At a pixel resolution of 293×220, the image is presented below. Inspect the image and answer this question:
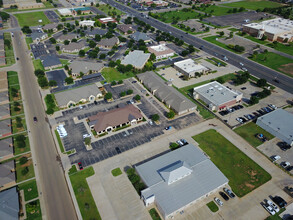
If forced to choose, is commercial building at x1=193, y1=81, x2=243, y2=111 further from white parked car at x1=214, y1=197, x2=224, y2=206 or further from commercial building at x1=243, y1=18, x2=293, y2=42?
commercial building at x1=243, y1=18, x2=293, y2=42

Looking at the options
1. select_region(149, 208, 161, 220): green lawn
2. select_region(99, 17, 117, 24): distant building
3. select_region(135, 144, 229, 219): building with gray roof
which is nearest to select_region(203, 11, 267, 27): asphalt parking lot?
select_region(99, 17, 117, 24): distant building

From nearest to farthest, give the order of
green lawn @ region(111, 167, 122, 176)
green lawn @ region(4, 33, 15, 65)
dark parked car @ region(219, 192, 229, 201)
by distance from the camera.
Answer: dark parked car @ region(219, 192, 229, 201) → green lawn @ region(111, 167, 122, 176) → green lawn @ region(4, 33, 15, 65)

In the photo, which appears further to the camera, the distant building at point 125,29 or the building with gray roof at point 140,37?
the distant building at point 125,29

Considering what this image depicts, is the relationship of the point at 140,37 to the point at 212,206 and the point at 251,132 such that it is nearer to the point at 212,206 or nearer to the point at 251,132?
the point at 251,132

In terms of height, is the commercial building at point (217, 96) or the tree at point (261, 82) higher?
the tree at point (261, 82)

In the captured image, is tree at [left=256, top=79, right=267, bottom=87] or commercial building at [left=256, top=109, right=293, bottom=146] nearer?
commercial building at [left=256, top=109, right=293, bottom=146]

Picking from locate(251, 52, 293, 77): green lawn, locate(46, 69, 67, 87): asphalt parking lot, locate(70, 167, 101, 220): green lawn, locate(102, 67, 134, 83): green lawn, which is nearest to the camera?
locate(70, 167, 101, 220): green lawn

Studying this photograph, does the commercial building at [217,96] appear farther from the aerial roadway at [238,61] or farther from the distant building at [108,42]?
the distant building at [108,42]

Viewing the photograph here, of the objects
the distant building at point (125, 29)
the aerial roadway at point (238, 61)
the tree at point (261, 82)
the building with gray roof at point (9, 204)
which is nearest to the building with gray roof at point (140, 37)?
the distant building at point (125, 29)
